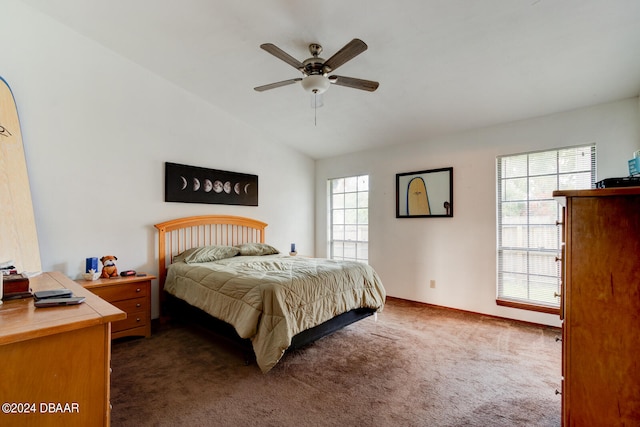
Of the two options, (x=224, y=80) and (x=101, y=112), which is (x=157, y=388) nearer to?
(x=101, y=112)

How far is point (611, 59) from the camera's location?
7.73 ft

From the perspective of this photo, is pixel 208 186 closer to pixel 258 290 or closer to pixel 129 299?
pixel 129 299

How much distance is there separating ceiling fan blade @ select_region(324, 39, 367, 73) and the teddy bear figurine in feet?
9.42

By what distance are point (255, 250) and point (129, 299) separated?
1.57 metres

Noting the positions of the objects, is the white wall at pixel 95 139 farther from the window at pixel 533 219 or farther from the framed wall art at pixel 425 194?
the window at pixel 533 219

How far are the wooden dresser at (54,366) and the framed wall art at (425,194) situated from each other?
379 cm

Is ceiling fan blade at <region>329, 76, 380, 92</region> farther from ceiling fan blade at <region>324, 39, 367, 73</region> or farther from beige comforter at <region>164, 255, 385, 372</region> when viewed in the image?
beige comforter at <region>164, 255, 385, 372</region>

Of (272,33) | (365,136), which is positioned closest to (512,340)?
(365,136)

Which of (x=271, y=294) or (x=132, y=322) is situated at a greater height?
(x=271, y=294)

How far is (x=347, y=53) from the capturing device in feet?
6.62

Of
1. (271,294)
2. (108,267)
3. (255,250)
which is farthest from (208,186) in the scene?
(271,294)

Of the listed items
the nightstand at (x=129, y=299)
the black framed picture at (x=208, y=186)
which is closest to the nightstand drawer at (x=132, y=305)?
the nightstand at (x=129, y=299)

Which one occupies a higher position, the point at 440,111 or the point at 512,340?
the point at 440,111

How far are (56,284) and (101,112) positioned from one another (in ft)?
6.94
